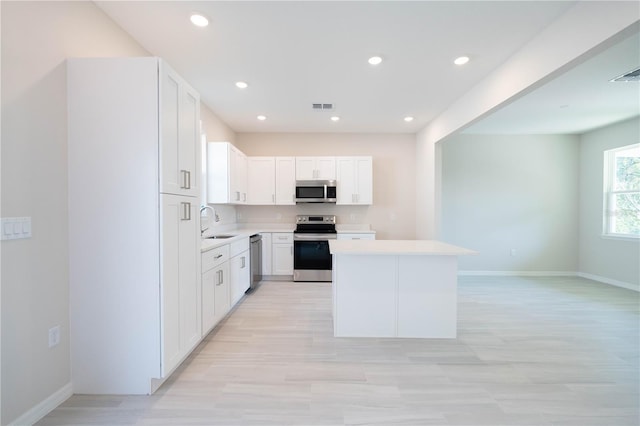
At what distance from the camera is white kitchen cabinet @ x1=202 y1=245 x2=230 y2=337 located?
2.56m

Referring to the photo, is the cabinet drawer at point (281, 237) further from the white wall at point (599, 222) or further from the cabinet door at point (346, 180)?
the white wall at point (599, 222)

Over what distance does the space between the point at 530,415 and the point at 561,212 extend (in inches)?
195

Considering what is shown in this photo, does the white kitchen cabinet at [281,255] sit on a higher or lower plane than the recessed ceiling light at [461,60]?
lower

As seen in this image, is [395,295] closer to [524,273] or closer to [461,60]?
[461,60]

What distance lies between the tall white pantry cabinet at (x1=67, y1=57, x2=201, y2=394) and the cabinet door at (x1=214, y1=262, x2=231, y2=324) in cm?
98

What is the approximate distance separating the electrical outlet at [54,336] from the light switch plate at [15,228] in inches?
23.8

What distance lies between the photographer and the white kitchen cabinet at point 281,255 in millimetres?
4777

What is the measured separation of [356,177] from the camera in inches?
198

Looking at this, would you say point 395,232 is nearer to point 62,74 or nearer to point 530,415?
point 530,415

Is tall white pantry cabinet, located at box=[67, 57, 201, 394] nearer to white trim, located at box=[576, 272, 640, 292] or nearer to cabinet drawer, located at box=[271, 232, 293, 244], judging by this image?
cabinet drawer, located at box=[271, 232, 293, 244]

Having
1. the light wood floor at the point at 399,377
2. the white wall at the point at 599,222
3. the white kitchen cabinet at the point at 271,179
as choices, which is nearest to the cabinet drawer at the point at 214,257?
the light wood floor at the point at 399,377

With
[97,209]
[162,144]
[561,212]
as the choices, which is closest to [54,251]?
[97,209]

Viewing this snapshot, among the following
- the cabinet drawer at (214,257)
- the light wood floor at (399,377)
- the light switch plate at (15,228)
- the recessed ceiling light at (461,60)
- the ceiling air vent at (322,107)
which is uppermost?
the ceiling air vent at (322,107)

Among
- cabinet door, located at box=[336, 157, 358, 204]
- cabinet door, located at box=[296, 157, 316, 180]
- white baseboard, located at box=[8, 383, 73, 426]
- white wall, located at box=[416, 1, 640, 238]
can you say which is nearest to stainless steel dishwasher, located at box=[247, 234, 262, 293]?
cabinet door, located at box=[296, 157, 316, 180]
